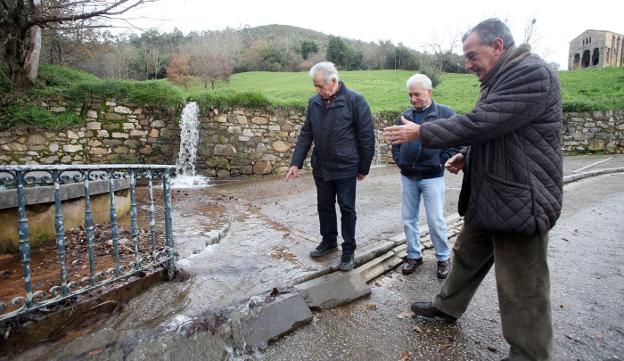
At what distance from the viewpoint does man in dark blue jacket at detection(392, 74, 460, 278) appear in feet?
11.2

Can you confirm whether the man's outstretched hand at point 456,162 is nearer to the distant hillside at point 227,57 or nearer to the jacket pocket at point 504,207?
the jacket pocket at point 504,207

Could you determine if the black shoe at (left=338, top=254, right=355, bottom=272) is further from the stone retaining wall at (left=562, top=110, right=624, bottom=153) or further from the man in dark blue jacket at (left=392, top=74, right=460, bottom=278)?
the stone retaining wall at (left=562, top=110, right=624, bottom=153)

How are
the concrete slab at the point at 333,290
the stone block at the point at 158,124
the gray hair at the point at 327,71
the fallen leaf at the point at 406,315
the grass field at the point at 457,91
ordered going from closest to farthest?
the fallen leaf at the point at 406,315, the concrete slab at the point at 333,290, the gray hair at the point at 327,71, the stone block at the point at 158,124, the grass field at the point at 457,91

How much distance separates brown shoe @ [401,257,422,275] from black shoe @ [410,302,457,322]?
2.55ft

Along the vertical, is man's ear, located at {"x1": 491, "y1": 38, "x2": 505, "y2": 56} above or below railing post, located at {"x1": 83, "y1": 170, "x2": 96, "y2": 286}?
above

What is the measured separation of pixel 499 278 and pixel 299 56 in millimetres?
38036

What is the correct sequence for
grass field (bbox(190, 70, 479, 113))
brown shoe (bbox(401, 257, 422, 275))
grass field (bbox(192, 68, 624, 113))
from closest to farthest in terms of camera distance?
brown shoe (bbox(401, 257, 422, 275)) < grass field (bbox(192, 68, 624, 113)) < grass field (bbox(190, 70, 479, 113))

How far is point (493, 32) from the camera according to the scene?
2070mm

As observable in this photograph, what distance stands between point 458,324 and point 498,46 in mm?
1978

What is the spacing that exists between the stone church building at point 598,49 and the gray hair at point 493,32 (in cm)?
3918

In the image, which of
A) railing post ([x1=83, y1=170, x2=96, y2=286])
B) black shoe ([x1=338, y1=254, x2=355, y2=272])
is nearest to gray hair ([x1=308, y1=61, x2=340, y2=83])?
black shoe ([x1=338, y1=254, x2=355, y2=272])

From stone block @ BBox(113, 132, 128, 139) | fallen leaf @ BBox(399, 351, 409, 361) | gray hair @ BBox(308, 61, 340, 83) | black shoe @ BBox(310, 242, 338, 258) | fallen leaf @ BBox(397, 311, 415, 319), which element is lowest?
fallen leaf @ BBox(397, 311, 415, 319)

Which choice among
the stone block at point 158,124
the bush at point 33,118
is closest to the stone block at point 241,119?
the stone block at point 158,124

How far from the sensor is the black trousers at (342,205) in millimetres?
3447
